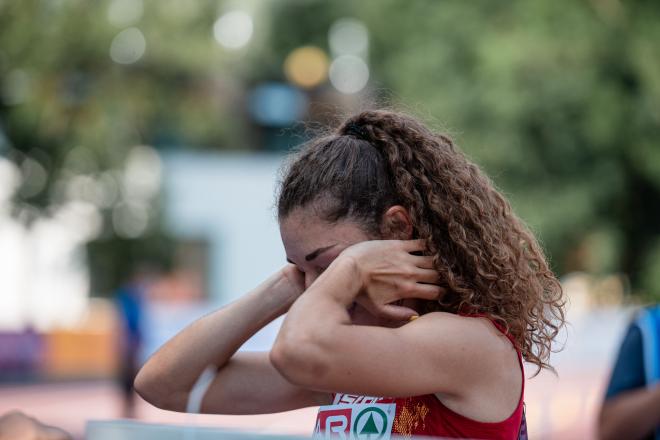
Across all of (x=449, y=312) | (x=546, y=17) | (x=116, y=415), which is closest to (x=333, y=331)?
(x=449, y=312)

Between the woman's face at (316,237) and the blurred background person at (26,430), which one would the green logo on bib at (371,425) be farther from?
the blurred background person at (26,430)

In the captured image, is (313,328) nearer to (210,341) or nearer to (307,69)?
(210,341)

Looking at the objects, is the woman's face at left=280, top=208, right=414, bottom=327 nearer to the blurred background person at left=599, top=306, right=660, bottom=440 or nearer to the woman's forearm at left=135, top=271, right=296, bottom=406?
the woman's forearm at left=135, top=271, right=296, bottom=406

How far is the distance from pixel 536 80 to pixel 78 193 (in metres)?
9.11

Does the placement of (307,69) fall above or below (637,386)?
above

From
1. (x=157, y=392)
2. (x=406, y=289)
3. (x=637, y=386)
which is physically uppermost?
(x=406, y=289)

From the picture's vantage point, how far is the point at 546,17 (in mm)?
18031

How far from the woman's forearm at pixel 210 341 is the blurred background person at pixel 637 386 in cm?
113

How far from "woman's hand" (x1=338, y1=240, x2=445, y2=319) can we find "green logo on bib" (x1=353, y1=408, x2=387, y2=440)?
0.66 ft

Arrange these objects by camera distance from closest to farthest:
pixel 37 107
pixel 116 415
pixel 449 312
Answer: pixel 449 312
pixel 116 415
pixel 37 107

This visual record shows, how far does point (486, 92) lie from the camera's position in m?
19.0

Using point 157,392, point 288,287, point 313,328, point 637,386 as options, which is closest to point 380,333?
point 313,328

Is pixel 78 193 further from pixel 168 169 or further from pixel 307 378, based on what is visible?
pixel 307 378

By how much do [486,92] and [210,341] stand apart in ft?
56.4
